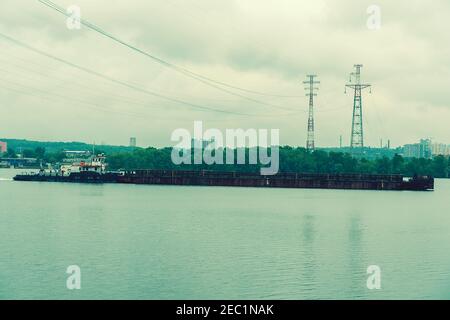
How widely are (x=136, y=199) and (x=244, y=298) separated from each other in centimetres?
5944

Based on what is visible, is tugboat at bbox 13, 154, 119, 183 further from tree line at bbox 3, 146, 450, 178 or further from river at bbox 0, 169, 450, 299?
river at bbox 0, 169, 450, 299

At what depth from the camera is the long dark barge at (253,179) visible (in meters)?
124

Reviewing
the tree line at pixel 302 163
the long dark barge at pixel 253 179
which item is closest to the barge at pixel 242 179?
the long dark barge at pixel 253 179

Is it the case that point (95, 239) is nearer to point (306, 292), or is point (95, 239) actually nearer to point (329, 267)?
point (329, 267)

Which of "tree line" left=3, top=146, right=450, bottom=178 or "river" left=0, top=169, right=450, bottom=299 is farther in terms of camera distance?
"tree line" left=3, top=146, right=450, bottom=178

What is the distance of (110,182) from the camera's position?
129375 mm

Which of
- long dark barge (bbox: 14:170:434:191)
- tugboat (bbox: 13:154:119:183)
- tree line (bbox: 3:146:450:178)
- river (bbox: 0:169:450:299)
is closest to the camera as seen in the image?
river (bbox: 0:169:450:299)

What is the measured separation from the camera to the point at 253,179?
128125 millimetres

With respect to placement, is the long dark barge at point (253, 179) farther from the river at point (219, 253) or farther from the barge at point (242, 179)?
the river at point (219, 253)

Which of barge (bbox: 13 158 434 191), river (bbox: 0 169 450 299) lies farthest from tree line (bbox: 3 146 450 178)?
river (bbox: 0 169 450 299)

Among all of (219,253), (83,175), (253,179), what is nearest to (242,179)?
(253,179)

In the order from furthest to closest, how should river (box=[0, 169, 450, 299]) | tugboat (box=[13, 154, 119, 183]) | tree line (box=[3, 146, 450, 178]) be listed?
tree line (box=[3, 146, 450, 178]) < tugboat (box=[13, 154, 119, 183]) < river (box=[0, 169, 450, 299])

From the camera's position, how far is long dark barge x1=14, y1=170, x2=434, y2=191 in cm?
12425
